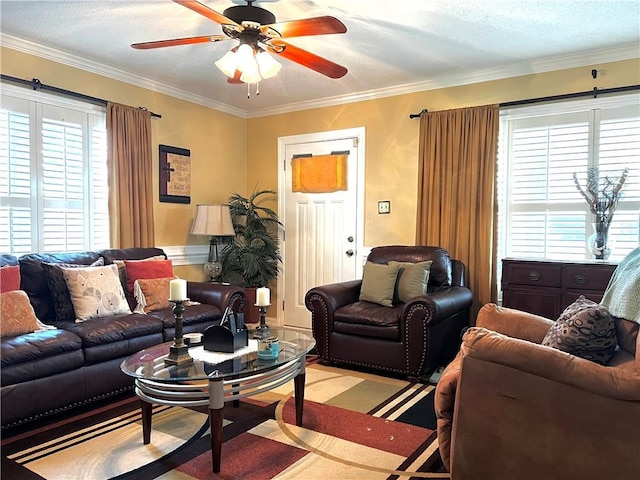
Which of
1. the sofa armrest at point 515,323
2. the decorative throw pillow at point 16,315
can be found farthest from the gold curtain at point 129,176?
the sofa armrest at point 515,323

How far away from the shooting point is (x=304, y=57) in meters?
2.90

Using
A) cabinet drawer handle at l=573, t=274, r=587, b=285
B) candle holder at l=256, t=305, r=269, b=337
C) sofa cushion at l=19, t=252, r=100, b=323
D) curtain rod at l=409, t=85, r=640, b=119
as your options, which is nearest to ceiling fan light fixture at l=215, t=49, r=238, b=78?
candle holder at l=256, t=305, r=269, b=337

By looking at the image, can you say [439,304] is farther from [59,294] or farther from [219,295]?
[59,294]

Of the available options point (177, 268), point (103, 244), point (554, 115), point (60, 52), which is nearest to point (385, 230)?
point (554, 115)

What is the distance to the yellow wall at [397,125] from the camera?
158 inches

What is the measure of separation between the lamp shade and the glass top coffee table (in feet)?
7.03

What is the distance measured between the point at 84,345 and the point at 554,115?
3964 mm

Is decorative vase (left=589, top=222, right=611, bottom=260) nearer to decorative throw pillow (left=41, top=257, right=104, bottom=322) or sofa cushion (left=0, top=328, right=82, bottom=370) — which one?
sofa cushion (left=0, top=328, right=82, bottom=370)

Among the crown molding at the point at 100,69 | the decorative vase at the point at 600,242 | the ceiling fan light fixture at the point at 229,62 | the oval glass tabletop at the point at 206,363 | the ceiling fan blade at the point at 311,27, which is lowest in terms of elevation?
the oval glass tabletop at the point at 206,363

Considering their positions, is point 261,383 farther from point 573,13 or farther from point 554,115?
point 554,115

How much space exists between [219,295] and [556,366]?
2.75m

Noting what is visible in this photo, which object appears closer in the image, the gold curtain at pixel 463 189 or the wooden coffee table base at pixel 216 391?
the wooden coffee table base at pixel 216 391

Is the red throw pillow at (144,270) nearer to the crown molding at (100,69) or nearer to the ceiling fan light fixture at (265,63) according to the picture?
the crown molding at (100,69)

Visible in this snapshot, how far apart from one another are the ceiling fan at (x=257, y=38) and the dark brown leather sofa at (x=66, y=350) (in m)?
1.77
